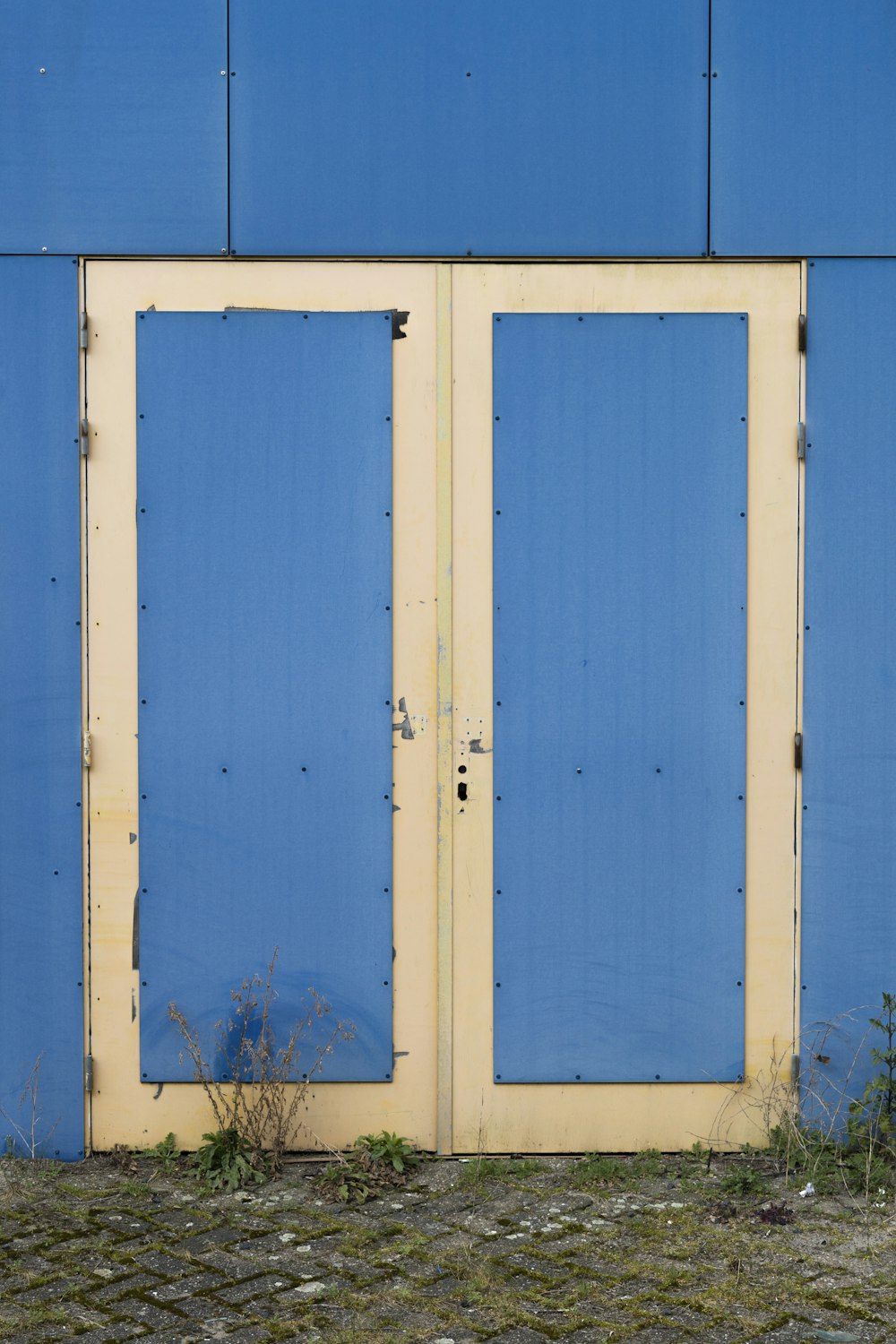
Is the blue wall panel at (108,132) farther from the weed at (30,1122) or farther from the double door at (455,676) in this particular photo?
the weed at (30,1122)

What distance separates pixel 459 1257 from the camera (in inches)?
144

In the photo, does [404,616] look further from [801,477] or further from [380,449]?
[801,477]

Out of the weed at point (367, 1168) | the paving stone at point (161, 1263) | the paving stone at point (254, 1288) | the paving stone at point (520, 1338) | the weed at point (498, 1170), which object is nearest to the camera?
the paving stone at point (520, 1338)

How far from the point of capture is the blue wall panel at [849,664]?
4.38m

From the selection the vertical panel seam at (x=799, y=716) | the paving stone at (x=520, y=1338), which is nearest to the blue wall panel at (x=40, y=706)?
the paving stone at (x=520, y=1338)

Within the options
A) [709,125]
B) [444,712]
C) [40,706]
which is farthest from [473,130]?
[40,706]

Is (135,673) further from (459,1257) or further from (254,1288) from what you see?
(459,1257)

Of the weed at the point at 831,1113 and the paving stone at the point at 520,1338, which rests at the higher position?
the weed at the point at 831,1113

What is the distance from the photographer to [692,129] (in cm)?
434

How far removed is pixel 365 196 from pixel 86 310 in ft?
3.44

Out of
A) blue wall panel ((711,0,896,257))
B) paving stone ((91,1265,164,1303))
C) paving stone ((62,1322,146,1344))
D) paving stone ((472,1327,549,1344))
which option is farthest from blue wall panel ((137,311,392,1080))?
blue wall panel ((711,0,896,257))

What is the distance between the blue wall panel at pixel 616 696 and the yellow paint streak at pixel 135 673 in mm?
269

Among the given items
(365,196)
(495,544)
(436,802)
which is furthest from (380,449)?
(436,802)

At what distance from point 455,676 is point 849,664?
138 cm
